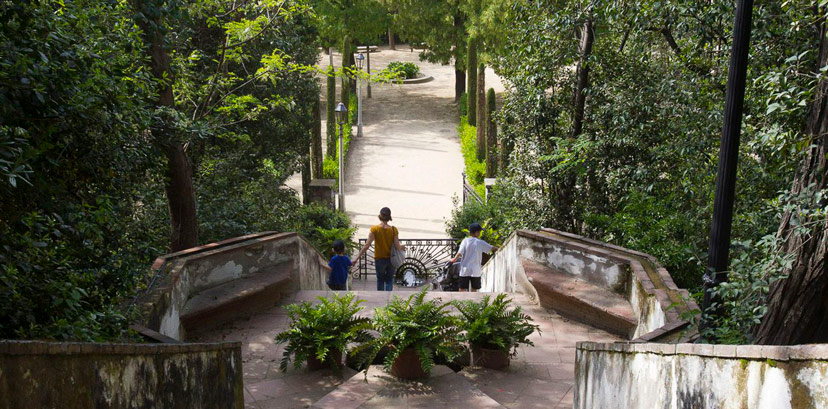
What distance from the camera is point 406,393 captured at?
6.99 m

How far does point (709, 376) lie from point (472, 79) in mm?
26478

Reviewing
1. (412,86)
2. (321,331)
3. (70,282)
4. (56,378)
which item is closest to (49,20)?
(70,282)

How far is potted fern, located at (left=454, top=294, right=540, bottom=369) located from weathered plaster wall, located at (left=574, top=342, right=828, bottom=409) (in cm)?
182

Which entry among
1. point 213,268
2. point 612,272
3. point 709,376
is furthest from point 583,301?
point 709,376

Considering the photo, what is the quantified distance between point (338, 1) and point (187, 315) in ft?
74.1

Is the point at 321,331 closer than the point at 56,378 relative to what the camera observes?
No

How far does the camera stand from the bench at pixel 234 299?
856cm

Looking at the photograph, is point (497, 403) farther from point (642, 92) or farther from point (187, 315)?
point (642, 92)

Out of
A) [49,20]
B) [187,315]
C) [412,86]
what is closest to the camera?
[49,20]

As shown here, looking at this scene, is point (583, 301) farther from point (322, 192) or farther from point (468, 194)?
point (468, 194)

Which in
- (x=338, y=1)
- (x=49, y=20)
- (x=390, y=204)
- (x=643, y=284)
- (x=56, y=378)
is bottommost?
(x=390, y=204)

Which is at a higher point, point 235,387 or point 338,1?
point 338,1

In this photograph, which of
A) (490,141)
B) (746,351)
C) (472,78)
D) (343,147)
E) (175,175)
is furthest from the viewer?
(472,78)

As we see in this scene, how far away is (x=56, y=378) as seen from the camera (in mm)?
3445
